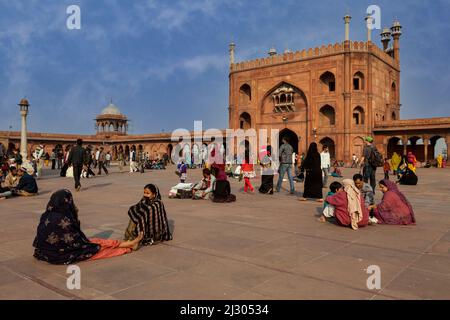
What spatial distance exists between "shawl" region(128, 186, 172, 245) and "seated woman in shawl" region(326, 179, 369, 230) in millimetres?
2609

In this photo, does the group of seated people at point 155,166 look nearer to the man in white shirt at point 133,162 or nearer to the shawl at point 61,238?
the man in white shirt at point 133,162

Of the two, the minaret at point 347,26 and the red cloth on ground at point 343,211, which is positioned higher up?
the minaret at point 347,26

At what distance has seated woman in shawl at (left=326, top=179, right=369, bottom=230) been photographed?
5.13m

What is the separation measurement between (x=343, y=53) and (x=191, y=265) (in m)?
29.2

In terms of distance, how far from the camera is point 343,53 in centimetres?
2897

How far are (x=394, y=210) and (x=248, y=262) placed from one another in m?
3.08

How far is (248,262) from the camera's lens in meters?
3.44

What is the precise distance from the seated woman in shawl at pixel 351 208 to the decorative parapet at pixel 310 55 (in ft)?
87.7

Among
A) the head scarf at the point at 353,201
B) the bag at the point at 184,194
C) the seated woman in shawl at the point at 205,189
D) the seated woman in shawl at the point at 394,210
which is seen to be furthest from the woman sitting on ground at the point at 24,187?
the seated woman in shawl at the point at 394,210

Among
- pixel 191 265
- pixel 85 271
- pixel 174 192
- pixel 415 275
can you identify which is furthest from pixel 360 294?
pixel 174 192

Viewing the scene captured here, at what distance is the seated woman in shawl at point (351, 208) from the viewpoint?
5129 mm

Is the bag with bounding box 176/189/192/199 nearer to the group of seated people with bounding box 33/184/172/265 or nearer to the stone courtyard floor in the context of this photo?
the stone courtyard floor

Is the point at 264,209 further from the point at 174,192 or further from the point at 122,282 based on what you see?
the point at 122,282
